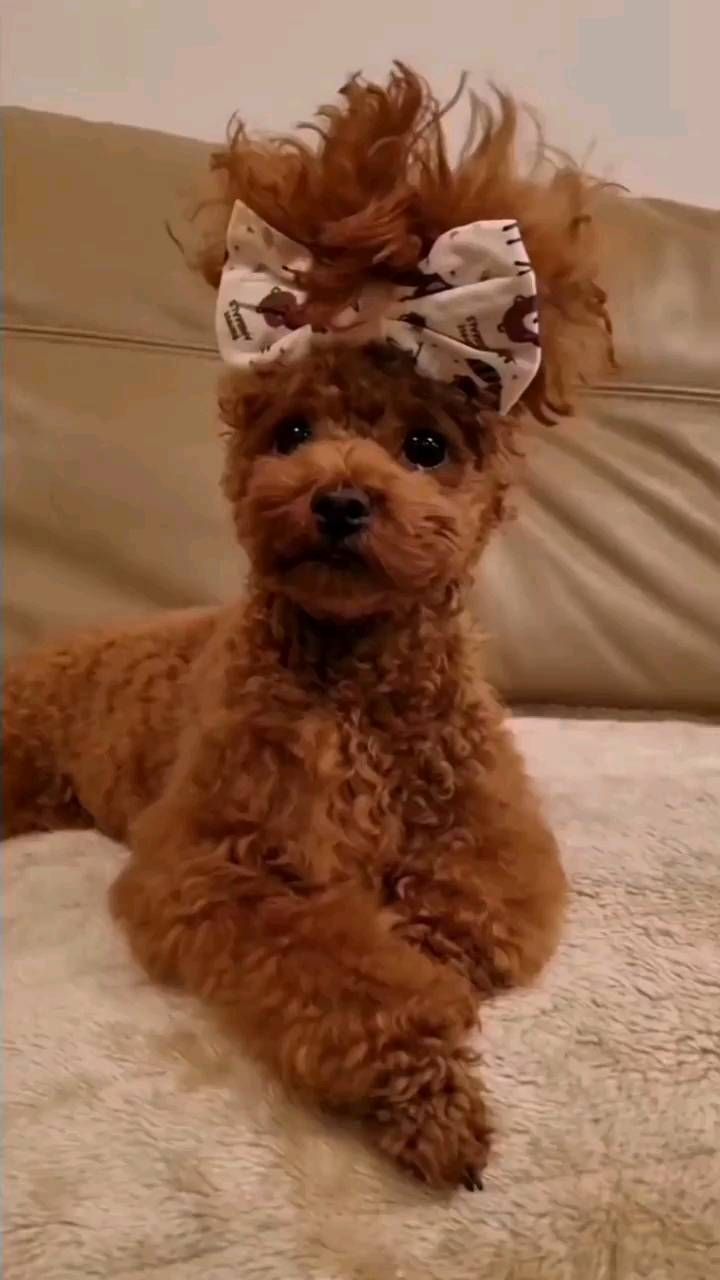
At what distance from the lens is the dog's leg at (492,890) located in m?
0.87

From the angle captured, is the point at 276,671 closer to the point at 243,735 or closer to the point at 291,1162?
the point at 243,735

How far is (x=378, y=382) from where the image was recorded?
33.9 inches

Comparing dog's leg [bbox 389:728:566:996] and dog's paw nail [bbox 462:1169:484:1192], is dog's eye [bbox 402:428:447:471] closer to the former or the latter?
dog's leg [bbox 389:728:566:996]

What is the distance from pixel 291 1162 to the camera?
0.70m

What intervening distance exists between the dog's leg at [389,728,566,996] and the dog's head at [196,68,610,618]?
0.16m

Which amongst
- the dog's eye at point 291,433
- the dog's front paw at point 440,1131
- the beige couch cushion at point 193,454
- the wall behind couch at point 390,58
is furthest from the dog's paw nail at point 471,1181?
the wall behind couch at point 390,58

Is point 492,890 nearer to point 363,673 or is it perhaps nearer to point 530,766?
point 363,673

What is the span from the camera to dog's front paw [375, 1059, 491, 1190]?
710 millimetres

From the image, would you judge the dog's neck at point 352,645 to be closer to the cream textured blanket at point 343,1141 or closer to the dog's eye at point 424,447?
the dog's eye at point 424,447

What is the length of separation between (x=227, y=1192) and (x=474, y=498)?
43 centimetres

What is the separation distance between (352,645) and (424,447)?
131mm

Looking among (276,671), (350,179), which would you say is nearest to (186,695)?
(276,671)

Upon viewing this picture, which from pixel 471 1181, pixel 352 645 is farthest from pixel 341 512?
pixel 471 1181

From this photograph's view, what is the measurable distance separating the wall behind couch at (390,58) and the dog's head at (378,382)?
656mm
